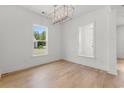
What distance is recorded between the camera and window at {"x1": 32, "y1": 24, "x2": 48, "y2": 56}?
4320mm

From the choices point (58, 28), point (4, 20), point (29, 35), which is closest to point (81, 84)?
point (29, 35)

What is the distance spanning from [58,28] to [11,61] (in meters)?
3.23

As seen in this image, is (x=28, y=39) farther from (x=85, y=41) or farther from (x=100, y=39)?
(x=100, y=39)

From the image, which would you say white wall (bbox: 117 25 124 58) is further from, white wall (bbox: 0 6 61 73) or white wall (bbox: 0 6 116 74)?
white wall (bbox: 0 6 61 73)

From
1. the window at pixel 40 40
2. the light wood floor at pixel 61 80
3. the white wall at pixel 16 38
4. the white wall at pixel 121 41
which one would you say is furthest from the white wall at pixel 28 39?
the white wall at pixel 121 41

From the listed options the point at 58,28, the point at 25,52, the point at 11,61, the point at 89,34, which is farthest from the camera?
the point at 58,28

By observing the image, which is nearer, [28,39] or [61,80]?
[61,80]

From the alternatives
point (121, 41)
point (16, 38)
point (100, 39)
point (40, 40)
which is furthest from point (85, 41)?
point (121, 41)

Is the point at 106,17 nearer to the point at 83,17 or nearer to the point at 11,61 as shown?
the point at 83,17

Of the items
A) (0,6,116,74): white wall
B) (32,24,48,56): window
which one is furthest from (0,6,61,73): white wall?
(32,24,48,56): window

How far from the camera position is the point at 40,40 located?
4598mm

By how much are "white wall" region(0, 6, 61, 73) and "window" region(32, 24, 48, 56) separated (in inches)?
10.8

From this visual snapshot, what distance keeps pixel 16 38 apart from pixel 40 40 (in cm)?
140
